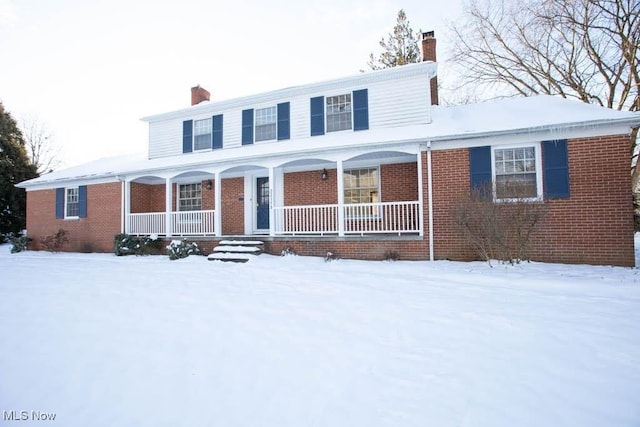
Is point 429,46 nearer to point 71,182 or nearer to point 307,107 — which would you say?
point 307,107

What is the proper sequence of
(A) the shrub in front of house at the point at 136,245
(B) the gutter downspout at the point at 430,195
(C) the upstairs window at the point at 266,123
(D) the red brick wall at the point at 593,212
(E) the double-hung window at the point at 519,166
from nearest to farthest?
(D) the red brick wall at the point at 593,212
(E) the double-hung window at the point at 519,166
(B) the gutter downspout at the point at 430,195
(A) the shrub in front of house at the point at 136,245
(C) the upstairs window at the point at 266,123

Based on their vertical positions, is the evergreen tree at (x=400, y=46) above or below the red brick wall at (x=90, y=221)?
above

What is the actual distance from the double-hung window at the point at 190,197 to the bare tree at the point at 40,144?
27.6m

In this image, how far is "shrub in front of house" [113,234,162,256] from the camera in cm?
1199

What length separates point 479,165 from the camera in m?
8.80

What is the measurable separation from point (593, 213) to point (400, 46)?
67.6 feet

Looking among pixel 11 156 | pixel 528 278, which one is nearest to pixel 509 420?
pixel 528 278

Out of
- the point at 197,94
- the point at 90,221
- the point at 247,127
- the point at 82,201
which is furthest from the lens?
the point at 197,94

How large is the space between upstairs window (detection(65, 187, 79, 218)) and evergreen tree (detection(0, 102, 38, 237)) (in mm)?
6732

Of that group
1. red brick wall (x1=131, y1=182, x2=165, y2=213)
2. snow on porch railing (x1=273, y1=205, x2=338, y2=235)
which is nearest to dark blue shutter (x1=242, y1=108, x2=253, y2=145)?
snow on porch railing (x1=273, y1=205, x2=338, y2=235)

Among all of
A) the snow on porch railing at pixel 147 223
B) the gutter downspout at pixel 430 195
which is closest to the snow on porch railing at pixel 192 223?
the snow on porch railing at pixel 147 223

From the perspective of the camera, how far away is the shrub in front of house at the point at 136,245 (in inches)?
472

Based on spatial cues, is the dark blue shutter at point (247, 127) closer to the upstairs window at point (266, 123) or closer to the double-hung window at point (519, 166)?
the upstairs window at point (266, 123)

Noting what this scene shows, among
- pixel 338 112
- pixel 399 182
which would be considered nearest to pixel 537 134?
pixel 399 182
